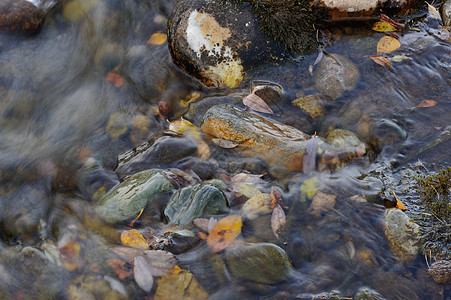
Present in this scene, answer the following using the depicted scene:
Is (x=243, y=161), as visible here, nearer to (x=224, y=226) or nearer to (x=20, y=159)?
(x=224, y=226)

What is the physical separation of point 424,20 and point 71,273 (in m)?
5.63

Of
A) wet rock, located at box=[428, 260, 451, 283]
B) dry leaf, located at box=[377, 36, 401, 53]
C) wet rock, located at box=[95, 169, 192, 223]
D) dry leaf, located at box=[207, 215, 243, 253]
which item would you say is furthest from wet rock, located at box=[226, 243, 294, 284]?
dry leaf, located at box=[377, 36, 401, 53]

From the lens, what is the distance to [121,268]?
3.38 m

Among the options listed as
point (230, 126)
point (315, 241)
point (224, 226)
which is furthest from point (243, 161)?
point (315, 241)

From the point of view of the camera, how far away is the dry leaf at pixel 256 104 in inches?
185

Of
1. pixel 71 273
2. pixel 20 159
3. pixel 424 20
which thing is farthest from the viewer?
pixel 424 20

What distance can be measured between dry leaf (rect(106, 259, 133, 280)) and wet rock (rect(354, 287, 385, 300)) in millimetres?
1972

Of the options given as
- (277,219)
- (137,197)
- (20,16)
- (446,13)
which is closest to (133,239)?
(137,197)

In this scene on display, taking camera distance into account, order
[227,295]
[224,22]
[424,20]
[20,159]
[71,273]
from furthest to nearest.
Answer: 1. [424,20]
2. [224,22]
3. [20,159]
4. [71,273]
5. [227,295]

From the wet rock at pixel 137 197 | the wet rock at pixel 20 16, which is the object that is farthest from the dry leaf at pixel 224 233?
the wet rock at pixel 20 16

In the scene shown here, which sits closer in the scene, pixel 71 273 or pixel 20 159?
pixel 71 273

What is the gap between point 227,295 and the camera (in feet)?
10.5

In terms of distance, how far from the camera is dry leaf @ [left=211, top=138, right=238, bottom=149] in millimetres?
4180

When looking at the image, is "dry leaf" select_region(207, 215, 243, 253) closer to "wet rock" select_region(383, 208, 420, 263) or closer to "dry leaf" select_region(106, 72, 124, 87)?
"wet rock" select_region(383, 208, 420, 263)
